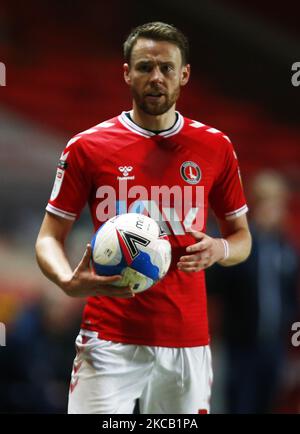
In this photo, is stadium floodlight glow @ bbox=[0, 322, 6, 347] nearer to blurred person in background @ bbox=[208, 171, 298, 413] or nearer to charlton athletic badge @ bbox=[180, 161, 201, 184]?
blurred person in background @ bbox=[208, 171, 298, 413]

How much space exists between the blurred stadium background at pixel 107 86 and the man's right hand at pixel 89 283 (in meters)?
2.92

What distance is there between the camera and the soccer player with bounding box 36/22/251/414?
9.49ft

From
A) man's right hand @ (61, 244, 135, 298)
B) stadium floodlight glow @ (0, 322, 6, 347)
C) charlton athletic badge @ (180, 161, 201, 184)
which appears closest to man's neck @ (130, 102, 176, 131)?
charlton athletic badge @ (180, 161, 201, 184)

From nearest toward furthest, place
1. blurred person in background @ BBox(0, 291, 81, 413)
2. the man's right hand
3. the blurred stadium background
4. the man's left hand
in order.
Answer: the man's right hand < the man's left hand < blurred person in background @ BBox(0, 291, 81, 413) < the blurred stadium background

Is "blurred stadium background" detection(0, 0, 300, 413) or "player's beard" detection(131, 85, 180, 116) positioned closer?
"player's beard" detection(131, 85, 180, 116)

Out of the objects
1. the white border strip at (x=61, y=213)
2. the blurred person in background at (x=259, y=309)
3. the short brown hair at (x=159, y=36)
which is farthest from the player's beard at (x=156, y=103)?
the blurred person in background at (x=259, y=309)

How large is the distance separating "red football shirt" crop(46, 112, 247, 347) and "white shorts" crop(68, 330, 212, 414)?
0.04 metres

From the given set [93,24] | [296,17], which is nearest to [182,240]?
[93,24]

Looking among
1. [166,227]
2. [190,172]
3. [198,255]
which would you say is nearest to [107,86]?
[190,172]

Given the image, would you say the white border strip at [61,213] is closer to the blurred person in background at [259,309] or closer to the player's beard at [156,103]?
the player's beard at [156,103]

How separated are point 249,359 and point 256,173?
1.76 metres

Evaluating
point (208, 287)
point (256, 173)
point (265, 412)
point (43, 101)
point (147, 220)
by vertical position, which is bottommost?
point (265, 412)

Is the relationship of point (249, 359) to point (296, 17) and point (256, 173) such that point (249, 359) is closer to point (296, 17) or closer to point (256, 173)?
point (256, 173)
